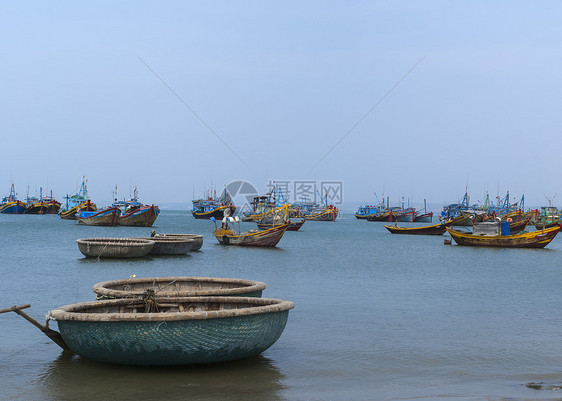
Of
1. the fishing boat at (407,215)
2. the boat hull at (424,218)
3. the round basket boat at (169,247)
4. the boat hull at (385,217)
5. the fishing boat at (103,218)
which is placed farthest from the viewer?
the fishing boat at (407,215)

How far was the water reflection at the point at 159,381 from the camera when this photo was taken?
26.6 feet

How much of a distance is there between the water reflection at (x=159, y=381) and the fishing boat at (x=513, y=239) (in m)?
35.4

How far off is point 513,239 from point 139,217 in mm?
45217

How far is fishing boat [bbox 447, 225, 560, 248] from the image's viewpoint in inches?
1625

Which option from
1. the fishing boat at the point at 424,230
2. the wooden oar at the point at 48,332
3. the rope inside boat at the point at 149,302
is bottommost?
the fishing boat at the point at 424,230

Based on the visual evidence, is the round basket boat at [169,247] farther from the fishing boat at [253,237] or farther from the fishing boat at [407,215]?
the fishing boat at [407,215]

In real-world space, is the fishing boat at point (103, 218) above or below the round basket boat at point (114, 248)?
below

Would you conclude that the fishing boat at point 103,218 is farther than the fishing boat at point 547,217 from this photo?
No

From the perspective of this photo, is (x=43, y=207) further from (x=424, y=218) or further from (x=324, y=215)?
(x=424, y=218)

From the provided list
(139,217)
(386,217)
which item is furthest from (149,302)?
(386,217)

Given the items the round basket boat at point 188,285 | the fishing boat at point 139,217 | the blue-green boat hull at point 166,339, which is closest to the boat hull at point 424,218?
the fishing boat at point 139,217

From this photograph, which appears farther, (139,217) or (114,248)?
(139,217)

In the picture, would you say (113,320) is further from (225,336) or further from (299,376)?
(299,376)

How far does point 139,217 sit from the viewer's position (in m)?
71.8
